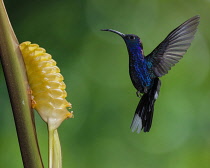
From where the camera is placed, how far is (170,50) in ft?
1.89

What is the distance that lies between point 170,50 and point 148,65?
0.04m

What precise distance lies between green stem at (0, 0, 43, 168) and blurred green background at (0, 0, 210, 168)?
1.28m

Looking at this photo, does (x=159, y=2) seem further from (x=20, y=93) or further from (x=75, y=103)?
(x=20, y=93)

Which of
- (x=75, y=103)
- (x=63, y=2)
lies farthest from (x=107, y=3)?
(x=75, y=103)

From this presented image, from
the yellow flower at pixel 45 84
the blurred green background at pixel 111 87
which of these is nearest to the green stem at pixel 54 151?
the yellow flower at pixel 45 84

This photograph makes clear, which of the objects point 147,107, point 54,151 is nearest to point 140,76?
point 147,107

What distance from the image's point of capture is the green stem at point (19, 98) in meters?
0.34

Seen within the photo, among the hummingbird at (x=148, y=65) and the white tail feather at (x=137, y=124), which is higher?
the hummingbird at (x=148, y=65)

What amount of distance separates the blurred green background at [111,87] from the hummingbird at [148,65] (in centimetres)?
105

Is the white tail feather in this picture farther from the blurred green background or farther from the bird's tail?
the blurred green background

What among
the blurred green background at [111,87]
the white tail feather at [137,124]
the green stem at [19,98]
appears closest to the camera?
the green stem at [19,98]

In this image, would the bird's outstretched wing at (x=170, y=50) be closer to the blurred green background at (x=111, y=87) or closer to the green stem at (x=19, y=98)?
the green stem at (x=19, y=98)

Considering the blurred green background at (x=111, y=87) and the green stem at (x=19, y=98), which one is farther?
the blurred green background at (x=111, y=87)

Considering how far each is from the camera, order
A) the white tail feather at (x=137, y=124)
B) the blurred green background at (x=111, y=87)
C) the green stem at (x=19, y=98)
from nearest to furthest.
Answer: the green stem at (x=19, y=98) < the white tail feather at (x=137, y=124) < the blurred green background at (x=111, y=87)
